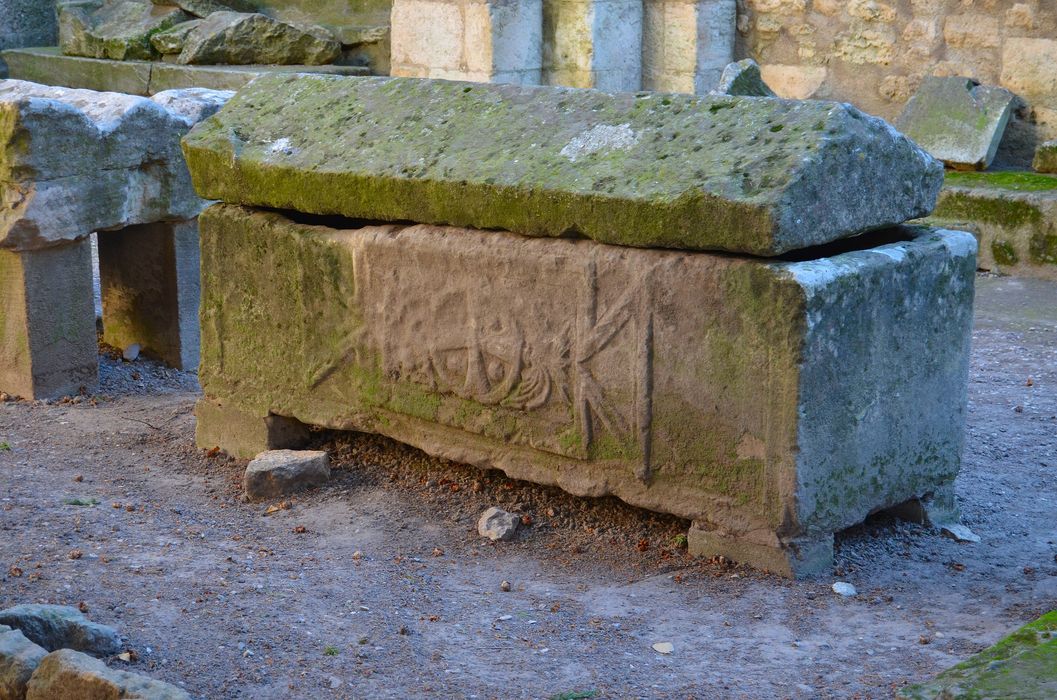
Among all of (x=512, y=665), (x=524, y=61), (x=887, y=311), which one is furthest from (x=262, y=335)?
(x=524, y=61)

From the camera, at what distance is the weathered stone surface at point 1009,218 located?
253 inches

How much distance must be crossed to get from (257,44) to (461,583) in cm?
662

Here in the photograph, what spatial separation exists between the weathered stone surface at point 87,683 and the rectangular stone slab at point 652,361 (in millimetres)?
1369

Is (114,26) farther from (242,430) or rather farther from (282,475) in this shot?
(282,475)

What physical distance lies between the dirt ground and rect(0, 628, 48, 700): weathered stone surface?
213 mm

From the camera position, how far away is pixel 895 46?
285 inches

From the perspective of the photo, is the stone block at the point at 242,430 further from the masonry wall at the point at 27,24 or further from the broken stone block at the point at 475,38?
the masonry wall at the point at 27,24

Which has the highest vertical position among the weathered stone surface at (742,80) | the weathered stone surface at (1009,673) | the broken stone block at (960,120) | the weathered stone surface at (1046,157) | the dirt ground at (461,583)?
the weathered stone surface at (742,80)

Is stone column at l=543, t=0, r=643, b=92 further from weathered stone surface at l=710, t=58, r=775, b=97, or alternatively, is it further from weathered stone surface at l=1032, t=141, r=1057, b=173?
weathered stone surface at l=1032, t=141, r=1057, b=173

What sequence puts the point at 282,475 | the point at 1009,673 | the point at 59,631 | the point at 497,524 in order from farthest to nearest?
1. the point at 282,475
2. the point at 497,524
3. the point at 59,631
4. the point at 1009,673

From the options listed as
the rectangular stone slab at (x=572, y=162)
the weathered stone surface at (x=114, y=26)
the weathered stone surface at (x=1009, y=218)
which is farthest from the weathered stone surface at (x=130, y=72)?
the rectangular stone slab at (x=572, y=162)

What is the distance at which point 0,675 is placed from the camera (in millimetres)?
2596

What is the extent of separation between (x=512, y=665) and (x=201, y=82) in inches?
268

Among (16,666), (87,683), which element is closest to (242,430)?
(16,666)
